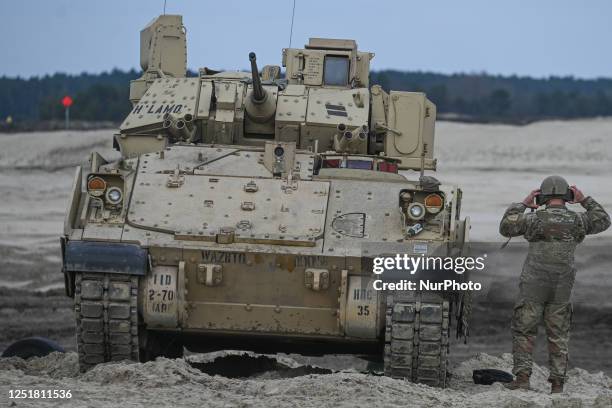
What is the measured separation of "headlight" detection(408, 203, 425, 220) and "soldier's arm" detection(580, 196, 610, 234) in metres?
1.38

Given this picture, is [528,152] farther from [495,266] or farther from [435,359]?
[435,359]

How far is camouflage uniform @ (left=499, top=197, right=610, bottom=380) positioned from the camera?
15.1m

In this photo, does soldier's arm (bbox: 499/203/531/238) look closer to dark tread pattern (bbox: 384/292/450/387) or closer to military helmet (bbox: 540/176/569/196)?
military helmet (bbox: 540/176/569/196)

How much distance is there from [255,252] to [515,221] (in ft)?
7.34

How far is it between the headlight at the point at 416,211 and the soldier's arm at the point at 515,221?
74cm

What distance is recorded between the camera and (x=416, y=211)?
1550 centimetres

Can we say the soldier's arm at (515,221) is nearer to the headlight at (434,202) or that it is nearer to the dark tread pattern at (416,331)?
the headlight at (434,202)

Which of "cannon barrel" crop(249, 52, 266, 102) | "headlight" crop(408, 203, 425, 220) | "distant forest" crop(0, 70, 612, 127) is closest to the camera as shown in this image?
"headlight" crop(408, 203, 425, 220)

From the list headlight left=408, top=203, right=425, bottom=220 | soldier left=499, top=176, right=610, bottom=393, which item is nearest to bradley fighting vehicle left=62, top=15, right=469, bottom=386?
headlight left=408, top=203, right=425, bottom=220

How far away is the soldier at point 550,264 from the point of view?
49.4 ft

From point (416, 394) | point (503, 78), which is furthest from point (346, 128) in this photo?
point (503, 78)

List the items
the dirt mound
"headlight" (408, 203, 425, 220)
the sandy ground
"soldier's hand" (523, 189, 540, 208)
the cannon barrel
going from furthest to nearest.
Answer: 1. the cannon barrel
2. "headlight" (408, 203, 425, 220)
3. "soldier's hand" (523, 189, 540, 208)
4. the sandy ground
5. the dirt mound

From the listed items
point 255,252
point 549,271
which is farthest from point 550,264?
point 255,252

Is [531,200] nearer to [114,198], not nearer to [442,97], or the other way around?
[114,198]
